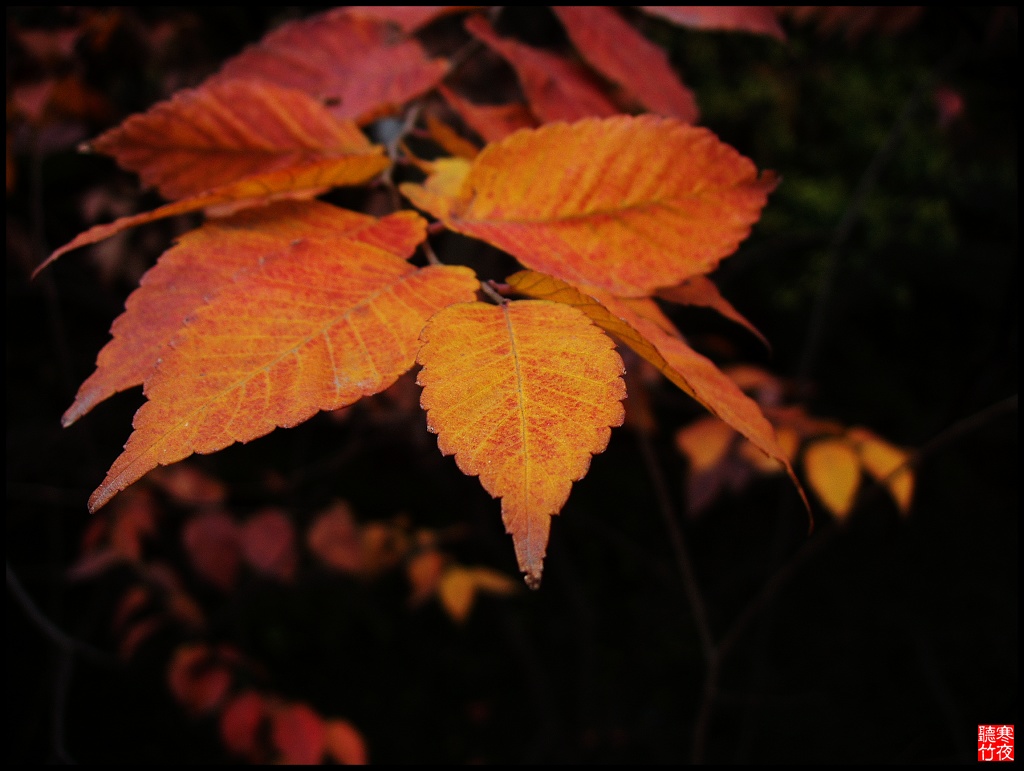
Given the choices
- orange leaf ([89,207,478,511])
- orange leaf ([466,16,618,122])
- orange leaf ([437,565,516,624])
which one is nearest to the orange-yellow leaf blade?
orange leaf ([89,207,478,511])

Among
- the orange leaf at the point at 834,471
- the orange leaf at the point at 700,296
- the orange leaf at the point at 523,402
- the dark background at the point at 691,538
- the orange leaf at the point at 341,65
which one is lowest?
the dark background at the point at 691,538

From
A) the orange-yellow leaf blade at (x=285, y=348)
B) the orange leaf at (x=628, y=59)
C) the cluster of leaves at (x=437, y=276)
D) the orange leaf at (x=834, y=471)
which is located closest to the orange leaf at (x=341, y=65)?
the cluster of leaves at (x=437, y=276)

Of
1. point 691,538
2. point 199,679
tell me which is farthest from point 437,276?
point 691,538

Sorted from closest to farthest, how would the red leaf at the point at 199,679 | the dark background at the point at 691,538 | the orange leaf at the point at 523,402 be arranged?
the orange leaf at the point at 523,402 → the red leaf at the point at 199,679 → the dark background at the point at 691,538

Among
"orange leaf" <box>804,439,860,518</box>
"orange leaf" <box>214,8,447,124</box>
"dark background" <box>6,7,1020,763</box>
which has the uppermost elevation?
"orange leaf" <box>214,8,447,124</box>

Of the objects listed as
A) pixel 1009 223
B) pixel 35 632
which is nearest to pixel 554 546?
pixel 1009 223

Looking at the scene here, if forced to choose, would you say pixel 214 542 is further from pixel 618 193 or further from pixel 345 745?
pixel 618 193

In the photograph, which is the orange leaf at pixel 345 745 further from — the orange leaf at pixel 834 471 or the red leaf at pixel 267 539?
the orange leaf at pixel 834 471

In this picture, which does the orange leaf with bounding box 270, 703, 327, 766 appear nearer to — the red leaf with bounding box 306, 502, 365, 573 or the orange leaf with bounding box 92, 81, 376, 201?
the red leaf with bounding box 306, 502, 365, 573
